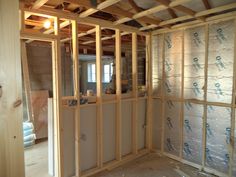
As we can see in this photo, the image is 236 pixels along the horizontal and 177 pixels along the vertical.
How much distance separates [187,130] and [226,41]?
5.29 ft

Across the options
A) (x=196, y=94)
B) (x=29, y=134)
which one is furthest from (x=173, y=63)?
(x=29, y=134)

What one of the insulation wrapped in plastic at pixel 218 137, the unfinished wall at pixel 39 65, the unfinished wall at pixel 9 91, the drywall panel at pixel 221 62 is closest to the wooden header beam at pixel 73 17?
the drywall panel at pixel 221 62

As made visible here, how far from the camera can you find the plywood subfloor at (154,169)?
10.1ft

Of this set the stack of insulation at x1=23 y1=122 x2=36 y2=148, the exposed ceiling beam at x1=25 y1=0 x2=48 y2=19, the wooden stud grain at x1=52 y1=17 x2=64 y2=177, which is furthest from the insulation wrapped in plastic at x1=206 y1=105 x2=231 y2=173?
the stack of insulation at x1=23 y1=122 x2=36 y2=148

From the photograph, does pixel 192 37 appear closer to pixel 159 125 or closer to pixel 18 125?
pixel 159 125

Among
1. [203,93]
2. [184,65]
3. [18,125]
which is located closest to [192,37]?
[184,65]

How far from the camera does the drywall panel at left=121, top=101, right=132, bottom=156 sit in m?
3.61

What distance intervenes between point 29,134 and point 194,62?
3821mm

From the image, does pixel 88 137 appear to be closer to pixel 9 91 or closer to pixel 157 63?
pixel 157 63

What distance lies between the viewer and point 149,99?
4.00 m

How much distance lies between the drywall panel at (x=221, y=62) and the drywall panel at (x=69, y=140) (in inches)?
87.5

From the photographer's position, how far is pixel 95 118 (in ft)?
Answer: 10.4

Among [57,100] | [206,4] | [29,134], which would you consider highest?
[206,4]

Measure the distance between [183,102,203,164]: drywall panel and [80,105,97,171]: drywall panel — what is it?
5.36 ft
